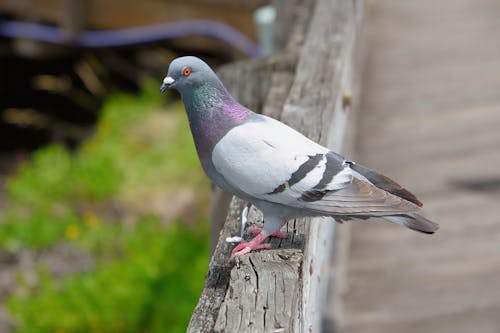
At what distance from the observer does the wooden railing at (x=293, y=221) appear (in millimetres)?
2152

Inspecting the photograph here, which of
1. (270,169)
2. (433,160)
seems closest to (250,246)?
(270,169)

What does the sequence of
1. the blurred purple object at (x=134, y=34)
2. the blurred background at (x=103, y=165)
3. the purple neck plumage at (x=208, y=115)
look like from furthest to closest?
the blurred purple object at (x=134, y=34) → the blurred background at (x=103, y=165) → the purple neck plumage at (x=208, y=115)

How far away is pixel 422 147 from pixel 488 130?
0.51 meters

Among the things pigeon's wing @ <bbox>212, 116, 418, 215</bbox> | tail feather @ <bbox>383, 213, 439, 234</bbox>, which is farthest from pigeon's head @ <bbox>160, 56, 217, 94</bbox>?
tail feather @ <bbox>383, 213, 439, 234</bbox>

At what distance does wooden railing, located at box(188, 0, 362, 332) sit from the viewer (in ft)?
7.06

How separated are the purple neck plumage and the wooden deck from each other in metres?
1.96

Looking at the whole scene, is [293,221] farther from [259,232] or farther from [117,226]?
[117,226]

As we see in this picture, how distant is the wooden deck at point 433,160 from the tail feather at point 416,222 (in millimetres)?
1773

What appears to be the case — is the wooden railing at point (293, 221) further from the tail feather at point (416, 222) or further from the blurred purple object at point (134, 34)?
the blurred purple object at point (134, 34)

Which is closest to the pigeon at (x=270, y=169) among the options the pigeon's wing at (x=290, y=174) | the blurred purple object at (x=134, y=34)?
the pigeon's wing at (x=290, y=174)

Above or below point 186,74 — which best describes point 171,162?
above

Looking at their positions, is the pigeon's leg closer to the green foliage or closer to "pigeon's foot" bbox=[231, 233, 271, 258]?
"pigeon's foot" bbox=[231, 233, 271, 258]

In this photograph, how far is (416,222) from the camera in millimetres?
2559

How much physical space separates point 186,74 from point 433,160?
11.3ft
